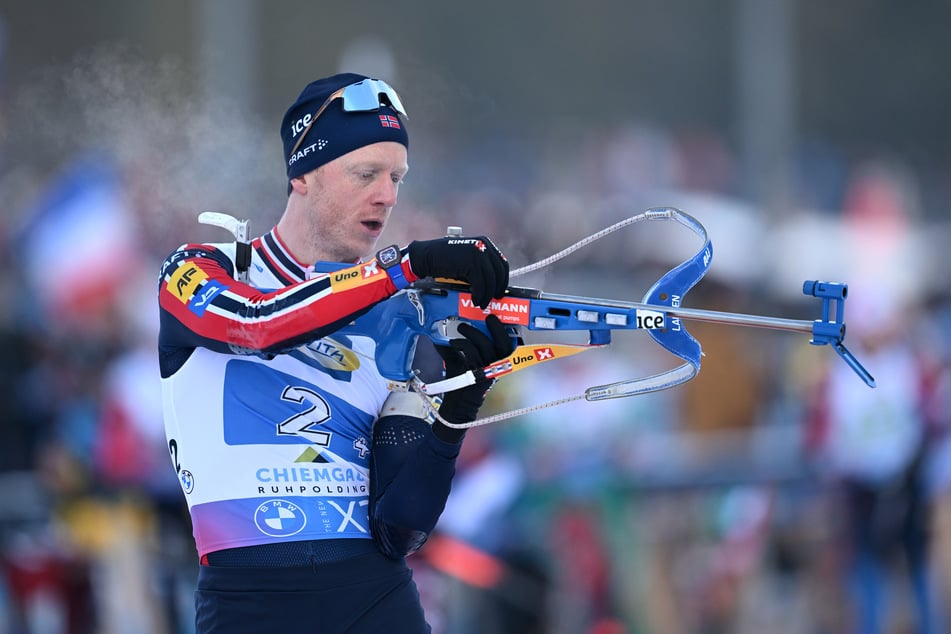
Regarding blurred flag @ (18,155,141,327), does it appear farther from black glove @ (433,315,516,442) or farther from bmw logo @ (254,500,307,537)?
black glove @ (433,315,516,442)

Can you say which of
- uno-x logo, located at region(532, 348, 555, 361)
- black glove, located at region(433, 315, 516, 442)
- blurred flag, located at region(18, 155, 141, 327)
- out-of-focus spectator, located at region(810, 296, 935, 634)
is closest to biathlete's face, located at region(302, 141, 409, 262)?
black glove, located at region(433, 315, 516, 442)

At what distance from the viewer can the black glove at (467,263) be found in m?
2.86

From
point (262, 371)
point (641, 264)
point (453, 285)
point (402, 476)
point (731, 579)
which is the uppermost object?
point (453, 285)

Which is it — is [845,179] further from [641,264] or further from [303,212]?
[303,212]

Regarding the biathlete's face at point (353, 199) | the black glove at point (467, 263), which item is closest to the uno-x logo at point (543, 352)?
the black glove at point (467, 263)

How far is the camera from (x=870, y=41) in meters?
30.2

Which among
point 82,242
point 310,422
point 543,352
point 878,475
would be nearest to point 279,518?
point 310,422

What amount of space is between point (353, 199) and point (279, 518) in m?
0.81

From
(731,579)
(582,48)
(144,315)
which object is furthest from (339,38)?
(731,579)

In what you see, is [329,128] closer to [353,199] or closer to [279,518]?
[353,199]

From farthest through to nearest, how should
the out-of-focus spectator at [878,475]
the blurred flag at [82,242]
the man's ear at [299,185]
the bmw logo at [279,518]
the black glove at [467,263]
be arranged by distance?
1. the blurred flag at [82,242]
2. the out-of-focus spectator at [878,475]
3. the man's ear at [299,185]
4. the bmw logo at [279,518]
5. the black glove at [467,263]

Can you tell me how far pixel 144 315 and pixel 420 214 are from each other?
366 centimetres

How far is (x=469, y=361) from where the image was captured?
307 centimetres

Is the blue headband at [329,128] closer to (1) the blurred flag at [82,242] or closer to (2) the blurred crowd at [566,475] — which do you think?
(2) the blurred crowd at [566,475]
